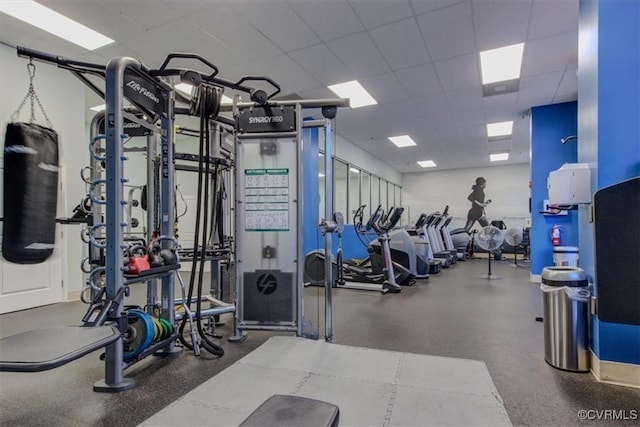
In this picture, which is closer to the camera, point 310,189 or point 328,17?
point 328,17

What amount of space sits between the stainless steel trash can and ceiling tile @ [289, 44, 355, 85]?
3.68 m

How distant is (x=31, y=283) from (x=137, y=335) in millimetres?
3295

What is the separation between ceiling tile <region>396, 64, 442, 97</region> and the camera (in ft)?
16.3

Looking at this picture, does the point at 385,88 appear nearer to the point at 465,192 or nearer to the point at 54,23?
the point at 54,23

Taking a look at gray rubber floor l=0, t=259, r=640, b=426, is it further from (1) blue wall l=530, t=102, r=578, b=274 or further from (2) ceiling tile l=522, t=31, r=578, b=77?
(2) ceiling tile l=522, t=31, r=578, b=77

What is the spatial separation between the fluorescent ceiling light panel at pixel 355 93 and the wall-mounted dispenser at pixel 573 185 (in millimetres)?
3606

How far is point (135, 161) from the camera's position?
26.9 feet

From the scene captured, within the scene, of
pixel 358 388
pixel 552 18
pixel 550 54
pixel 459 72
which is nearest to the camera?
pixel 358 388

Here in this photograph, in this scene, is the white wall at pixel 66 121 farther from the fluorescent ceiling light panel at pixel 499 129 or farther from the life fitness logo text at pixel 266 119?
the fluorescent ceiling light panel at pixel 499 129

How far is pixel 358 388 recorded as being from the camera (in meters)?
1.95

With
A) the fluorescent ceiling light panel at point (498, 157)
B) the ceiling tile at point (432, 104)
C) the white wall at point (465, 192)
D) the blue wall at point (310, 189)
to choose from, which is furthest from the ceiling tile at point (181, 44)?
the white wall at point (465, 192)

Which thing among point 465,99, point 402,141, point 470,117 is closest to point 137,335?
point 465,99

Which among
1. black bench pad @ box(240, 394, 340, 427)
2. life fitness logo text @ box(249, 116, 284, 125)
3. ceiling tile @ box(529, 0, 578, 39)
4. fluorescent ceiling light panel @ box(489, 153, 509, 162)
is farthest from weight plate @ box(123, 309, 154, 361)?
fluorescent ceiling light panel @ box(489, 153, 509, 162)

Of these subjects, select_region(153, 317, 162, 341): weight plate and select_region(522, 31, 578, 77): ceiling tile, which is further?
select_region(522, 31, 578, 77): ceiling tile
